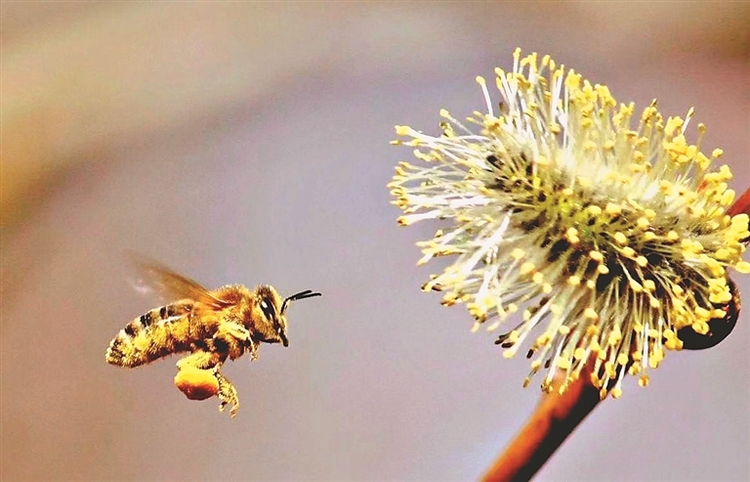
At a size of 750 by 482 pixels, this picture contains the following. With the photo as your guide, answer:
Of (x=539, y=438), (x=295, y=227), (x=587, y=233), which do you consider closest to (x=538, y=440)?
(x=539, y=438)

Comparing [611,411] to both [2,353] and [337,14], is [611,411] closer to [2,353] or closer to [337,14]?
[337,14]

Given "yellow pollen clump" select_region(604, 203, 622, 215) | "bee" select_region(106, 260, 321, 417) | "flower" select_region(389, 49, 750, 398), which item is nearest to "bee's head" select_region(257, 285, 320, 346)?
"bee" select_region(106, 260, 321, 417)

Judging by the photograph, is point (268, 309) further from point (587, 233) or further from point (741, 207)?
point (741, 207)

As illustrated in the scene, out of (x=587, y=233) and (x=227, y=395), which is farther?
(x=227, y=395)

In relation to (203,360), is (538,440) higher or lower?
lower

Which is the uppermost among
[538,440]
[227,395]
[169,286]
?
[169,286]

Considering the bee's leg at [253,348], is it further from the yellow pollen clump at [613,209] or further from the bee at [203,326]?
the yellow pollen clump at [613,209]

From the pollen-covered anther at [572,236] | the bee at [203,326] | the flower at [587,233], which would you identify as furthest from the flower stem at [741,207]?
the bee at [203,326]
